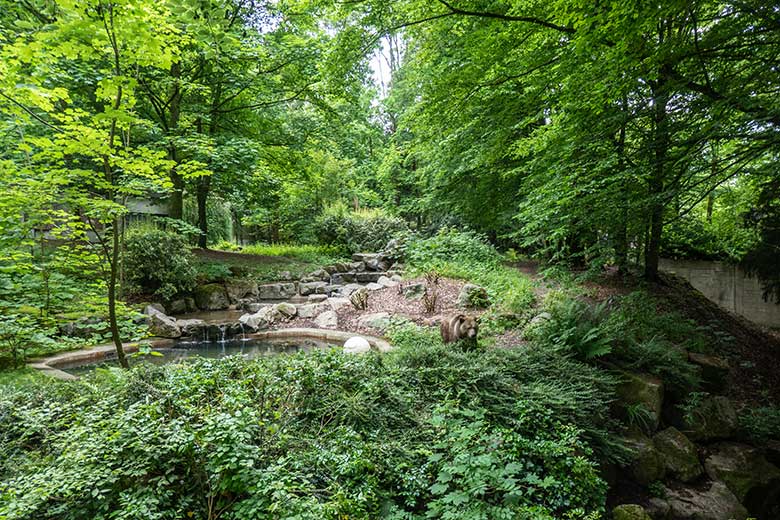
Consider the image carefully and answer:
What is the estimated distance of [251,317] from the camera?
21.0 feet

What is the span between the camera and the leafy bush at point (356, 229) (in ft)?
42.8

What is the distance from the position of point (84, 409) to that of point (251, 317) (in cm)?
398

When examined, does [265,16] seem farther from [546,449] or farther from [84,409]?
[546,449]

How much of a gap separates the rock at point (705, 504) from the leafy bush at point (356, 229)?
1026cm

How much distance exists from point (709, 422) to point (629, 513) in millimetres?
A: 1965

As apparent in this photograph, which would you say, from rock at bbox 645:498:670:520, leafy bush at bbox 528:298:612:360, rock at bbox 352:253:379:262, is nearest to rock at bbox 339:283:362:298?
rock at bbox 352:253:379:262

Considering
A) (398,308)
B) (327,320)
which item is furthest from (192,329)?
(398,308)

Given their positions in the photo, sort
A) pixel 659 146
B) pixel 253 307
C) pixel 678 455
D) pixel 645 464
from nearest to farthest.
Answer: pixel 645 464
pixel 678 455
pixel 659 146
pixel 253 307

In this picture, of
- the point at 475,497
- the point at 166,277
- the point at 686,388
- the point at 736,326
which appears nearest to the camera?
the point at 475,497

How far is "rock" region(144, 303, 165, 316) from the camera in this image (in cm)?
622

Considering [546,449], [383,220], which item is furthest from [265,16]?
[546,449]

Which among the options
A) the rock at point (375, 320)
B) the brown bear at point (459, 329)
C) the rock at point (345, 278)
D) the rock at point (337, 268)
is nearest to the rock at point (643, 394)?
the brown bear at point (459, 329)

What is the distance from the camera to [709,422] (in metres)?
3.79

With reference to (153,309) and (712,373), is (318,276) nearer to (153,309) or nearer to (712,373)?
(153,309)
